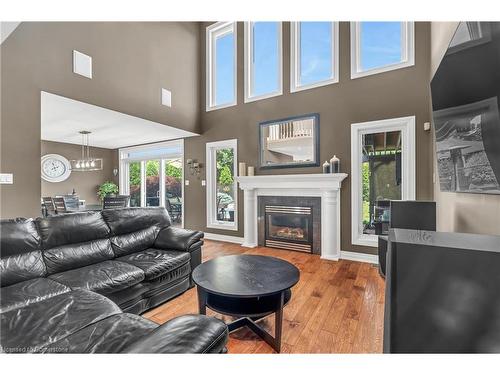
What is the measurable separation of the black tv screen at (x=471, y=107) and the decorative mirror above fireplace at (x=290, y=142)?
2.33 m

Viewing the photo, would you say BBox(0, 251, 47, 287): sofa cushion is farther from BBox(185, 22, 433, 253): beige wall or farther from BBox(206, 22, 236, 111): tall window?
BBox(206, 22, 236, 111): tall window

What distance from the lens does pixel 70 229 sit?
2195mm

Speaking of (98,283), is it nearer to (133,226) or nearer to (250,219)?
(133,226)

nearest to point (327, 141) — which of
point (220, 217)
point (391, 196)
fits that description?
point (391, 196)

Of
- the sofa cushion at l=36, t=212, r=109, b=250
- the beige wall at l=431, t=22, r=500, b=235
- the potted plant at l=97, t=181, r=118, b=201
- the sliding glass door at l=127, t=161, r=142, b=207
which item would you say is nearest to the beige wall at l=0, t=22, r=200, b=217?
the sofa cushion at l=36, t=212, r=109, b=250

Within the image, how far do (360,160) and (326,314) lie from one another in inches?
94.2

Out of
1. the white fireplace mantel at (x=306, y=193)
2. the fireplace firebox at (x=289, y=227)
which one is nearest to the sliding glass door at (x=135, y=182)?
the white fireplace mantel at (x=306, y=193)

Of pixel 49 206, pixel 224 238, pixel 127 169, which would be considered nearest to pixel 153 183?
pixel 127 169

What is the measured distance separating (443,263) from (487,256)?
0.10m

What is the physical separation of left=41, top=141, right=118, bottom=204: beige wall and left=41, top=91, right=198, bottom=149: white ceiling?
0.28 meters

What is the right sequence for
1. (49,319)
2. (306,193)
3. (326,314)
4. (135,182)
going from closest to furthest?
1. (49,319)
2. (326,314)
3. (306,193)
4. (135,182)

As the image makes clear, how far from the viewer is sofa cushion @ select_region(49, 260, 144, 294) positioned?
1770 mm

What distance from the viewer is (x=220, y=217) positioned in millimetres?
5133
